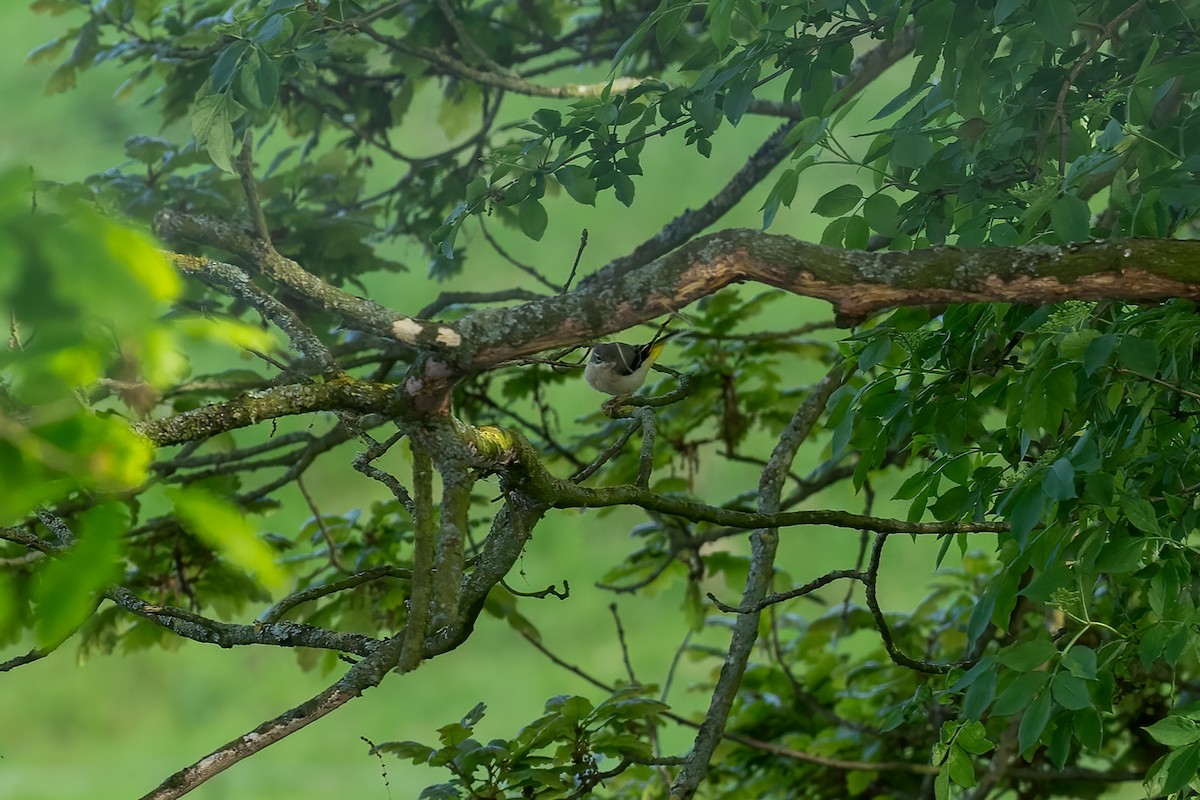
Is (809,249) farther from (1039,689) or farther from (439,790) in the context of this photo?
(439,790)

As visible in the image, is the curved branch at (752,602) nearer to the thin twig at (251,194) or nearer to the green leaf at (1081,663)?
the green leaf at (1081,663)

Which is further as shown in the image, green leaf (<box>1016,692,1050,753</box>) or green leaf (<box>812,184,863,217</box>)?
green leaf (<box>812,184,863,217</box>)

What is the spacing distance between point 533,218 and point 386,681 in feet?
7.48

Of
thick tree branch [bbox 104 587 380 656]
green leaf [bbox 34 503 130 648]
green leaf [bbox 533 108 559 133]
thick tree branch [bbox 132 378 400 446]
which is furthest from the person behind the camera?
green leaf [bbox 533 108 559 133]

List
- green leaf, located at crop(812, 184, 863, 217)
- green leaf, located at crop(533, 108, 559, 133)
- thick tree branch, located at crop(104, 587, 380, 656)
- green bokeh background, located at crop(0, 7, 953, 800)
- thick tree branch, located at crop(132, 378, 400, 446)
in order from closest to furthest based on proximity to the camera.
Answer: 1. thick tree branch, located at crop(132, 378, 400, 446)
2. thick tree branch, located at crop(104, 587, 380, 656)
3. green leaf, located at crop(812, 184, 863, 217)
4. green leaf, located at crop(533, 108, 559, 133)
5. green bokeh background, located at crop(0, 7, 953, 800)

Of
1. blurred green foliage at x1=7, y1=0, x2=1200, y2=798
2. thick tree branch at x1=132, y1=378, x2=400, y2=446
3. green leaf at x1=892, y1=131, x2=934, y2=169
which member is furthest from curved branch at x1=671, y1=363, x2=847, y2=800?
thick tree branch at x1=132, y1=378, x2=400, y2=446

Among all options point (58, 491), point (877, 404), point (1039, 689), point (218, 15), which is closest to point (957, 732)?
point (1039, 689)

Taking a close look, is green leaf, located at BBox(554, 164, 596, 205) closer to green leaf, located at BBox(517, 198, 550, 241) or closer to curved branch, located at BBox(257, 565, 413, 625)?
green leaf, located at BBox(517, 198, 550, 241)

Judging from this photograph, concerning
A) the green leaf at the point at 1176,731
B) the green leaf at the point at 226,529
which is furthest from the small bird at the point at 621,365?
the green leaf at the point at 226,529

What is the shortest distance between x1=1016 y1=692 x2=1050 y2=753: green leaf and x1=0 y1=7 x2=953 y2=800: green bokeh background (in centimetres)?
227

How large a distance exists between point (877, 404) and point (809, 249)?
0.81 feet

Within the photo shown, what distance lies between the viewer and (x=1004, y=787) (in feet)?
5.44

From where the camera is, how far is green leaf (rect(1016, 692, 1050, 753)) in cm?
62

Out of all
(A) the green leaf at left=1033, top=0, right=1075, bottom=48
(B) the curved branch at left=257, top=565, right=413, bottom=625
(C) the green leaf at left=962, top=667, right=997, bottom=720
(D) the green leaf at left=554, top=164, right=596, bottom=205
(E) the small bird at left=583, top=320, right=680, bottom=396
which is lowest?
(C) the green leaf at left=962, top=667, right=997, bottom=720
